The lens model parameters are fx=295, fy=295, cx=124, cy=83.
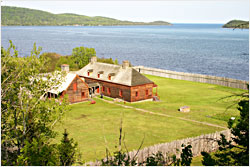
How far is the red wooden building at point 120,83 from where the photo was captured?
143ft

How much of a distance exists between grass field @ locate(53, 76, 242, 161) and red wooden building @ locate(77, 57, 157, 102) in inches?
83.8

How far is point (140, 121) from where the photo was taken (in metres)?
32.6

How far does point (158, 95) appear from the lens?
152ft

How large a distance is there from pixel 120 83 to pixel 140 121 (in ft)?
41.4

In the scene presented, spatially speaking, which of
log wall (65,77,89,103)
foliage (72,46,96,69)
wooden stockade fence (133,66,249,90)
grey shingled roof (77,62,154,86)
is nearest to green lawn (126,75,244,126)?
wooden stockade fence (133,66,249,90)

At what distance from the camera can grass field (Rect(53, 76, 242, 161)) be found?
26.0 meters

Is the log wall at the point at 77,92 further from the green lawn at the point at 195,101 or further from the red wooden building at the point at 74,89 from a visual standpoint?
the green lawn at the point at 195,101

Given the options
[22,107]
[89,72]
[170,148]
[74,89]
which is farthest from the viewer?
[89,72]

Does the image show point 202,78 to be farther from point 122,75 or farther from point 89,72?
point 89,72

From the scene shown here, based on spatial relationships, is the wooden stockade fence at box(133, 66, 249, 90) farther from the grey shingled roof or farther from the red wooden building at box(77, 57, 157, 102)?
the grey shingled roof

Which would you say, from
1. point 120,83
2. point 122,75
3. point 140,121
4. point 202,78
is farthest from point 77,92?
point 202,78

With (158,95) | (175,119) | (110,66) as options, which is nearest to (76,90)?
(110,66)

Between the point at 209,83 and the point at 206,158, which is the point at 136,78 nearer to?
the point at 209,83

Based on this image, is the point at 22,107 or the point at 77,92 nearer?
the point at 22,107
